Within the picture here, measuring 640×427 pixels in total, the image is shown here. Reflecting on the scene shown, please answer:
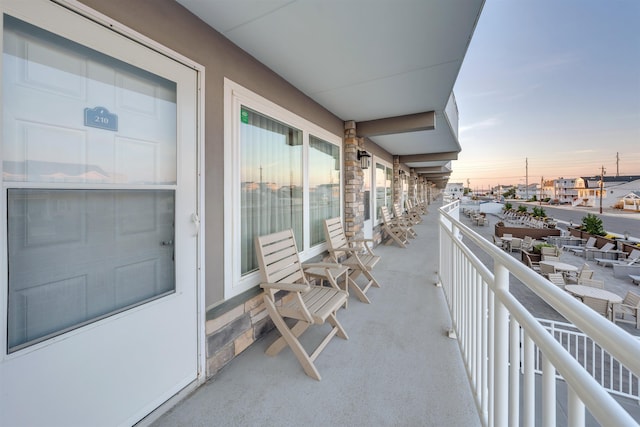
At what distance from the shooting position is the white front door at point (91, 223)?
1064 mm

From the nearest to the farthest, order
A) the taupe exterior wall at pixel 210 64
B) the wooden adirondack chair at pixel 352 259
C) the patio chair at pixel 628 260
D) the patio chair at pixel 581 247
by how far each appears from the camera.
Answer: the taupe exterior wall at pixel 210 64
the wooden adirondack chair at pixel 352 259
the patio chair at pixel 628 260
the patio chair at pixel 581 247

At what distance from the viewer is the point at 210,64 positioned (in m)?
1.88

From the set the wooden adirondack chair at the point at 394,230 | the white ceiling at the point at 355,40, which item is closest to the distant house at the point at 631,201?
the wooden adirondack chair at the point at 394,230

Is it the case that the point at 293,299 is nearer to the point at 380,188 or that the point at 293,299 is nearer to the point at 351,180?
the point at 351,180

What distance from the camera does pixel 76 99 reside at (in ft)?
4.00

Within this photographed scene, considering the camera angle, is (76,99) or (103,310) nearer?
(76,99)

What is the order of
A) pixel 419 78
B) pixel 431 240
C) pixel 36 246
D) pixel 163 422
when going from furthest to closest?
pixel 431 240, pixel 419 78, pixel 163 422, pixel 36 246

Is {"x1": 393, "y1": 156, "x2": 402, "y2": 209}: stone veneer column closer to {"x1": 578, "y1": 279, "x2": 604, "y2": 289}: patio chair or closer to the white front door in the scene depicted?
{"x1": 578, "y1": 279, "x2": 604, "y2": 289}: patio chair

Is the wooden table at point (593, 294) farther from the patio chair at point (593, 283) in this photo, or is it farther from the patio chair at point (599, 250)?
the patio chair at point (599, 250)

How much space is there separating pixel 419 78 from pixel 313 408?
306 centimetres

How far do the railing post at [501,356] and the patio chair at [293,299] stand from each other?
Answer: 1049 mm

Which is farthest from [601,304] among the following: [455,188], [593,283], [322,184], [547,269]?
[455,188]

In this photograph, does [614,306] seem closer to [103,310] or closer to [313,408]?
[313,408]

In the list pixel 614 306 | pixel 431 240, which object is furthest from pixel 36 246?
pixel 614 306
